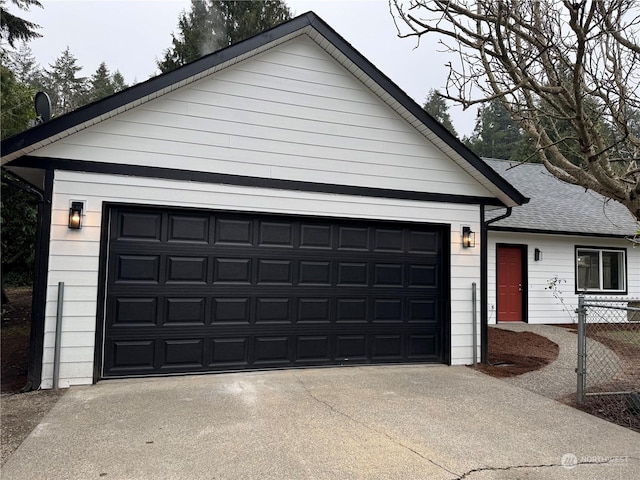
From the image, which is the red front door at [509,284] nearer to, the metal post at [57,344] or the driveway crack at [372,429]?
the driveway crack at [372,429]

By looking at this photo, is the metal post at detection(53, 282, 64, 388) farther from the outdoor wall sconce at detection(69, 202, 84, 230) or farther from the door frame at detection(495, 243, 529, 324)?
the door frame at detection(495, 243, 529, 324)

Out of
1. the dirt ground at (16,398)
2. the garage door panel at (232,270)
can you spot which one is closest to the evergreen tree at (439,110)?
the garage door panel at (232,270)

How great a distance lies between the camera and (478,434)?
Answer: 3.82 metres

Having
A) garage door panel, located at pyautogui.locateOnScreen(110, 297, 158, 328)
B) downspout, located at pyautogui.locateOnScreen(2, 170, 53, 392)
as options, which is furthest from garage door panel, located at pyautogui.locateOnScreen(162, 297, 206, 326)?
downspout, located at pyautogui.locateOnScreen(2, 170, 53, 392)

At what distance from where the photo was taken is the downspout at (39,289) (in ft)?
16.1

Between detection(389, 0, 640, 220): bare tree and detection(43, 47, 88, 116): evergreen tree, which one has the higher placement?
detection(43, 47, 88, 116): evergreen tree

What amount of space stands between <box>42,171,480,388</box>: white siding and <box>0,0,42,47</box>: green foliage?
1333 centimetres

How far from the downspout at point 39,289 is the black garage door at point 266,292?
0.69 m

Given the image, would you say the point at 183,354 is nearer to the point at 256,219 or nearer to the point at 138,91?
the point at 256,219

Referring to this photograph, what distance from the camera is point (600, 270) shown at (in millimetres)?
12172

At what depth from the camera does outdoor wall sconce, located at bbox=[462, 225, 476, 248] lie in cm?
679

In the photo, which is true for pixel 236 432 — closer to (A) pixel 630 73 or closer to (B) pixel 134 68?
(A) pixel 630 73

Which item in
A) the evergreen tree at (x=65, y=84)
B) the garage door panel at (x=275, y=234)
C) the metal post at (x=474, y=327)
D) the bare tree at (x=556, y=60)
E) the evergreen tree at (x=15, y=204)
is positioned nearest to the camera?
the bare tree at (x=556, y=60)

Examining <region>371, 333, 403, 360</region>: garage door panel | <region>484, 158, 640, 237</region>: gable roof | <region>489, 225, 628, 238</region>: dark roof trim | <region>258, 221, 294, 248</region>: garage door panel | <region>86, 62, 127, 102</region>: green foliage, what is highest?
Answer: <region>86, 62, 127, 102</region>: green foliage
